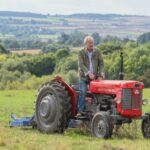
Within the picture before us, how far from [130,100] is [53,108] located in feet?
6.89

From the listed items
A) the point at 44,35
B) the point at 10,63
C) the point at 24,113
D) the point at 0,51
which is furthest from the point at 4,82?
the point at 44,35

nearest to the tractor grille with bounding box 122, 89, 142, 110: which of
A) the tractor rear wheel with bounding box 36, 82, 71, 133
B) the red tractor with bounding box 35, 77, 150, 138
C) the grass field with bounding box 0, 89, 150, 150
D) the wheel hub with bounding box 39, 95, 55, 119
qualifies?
the red tractor with bounding box 35, 77, 150, 138

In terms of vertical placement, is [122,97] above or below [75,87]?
below

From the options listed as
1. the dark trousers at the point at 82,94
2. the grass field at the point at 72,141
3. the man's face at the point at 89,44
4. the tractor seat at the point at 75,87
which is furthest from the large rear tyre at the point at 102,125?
the man's face at the point at 89,44

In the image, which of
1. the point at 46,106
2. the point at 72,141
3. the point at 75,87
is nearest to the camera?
the point at 72,141

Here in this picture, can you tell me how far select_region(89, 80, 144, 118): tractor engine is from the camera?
13.0 metres

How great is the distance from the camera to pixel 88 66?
14.1 m

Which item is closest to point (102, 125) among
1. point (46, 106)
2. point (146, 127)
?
point (146, 127)

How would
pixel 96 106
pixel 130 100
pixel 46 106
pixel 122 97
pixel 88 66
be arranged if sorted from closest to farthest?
pixel 122 97
pixel 130 100
pixel 96 106
pixel 88 66
pixel 46 106

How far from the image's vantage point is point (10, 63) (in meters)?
84.2

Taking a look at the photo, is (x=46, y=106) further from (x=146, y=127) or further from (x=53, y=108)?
(x=146, y=127)

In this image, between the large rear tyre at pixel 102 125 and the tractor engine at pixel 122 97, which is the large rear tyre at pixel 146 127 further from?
the large rear tyre at pixel 102 125

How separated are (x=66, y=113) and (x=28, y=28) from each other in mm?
184740

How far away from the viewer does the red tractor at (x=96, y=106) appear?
13.0m
